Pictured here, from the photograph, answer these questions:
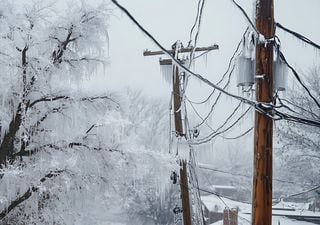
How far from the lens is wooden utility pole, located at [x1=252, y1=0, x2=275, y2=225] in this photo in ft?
14.1

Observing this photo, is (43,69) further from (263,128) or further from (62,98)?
(263,128)

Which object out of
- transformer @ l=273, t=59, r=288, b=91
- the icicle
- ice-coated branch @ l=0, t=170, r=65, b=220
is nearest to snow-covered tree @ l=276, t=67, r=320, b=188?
the icicle

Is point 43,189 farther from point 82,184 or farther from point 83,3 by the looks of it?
point 83,3

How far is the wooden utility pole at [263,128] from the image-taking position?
14.1 feet

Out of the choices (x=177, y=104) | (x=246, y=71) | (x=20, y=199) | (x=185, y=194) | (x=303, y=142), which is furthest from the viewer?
(x=303, y=142)

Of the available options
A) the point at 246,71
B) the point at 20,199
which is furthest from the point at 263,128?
the point at 20,199

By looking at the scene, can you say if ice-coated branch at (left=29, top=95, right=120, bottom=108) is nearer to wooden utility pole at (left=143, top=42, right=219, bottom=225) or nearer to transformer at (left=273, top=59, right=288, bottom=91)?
wooden utility pole at (left=143, top=42, right=219, bottom=225)

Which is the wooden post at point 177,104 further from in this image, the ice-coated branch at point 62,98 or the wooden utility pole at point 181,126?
the ice-coated branch at point 62,98

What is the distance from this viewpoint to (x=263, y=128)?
4.35 metres

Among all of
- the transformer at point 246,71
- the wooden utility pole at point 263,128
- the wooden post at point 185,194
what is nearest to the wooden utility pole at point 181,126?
the wooden post at point 185,194

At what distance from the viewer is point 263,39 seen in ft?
14.4

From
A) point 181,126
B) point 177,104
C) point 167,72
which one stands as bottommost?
point 181,126

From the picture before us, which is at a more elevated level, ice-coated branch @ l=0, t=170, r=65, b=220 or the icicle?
the icicle

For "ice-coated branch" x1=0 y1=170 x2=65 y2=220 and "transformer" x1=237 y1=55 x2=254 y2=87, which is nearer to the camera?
"transformer" x1=237 y1=55 x2=254 y2=87
